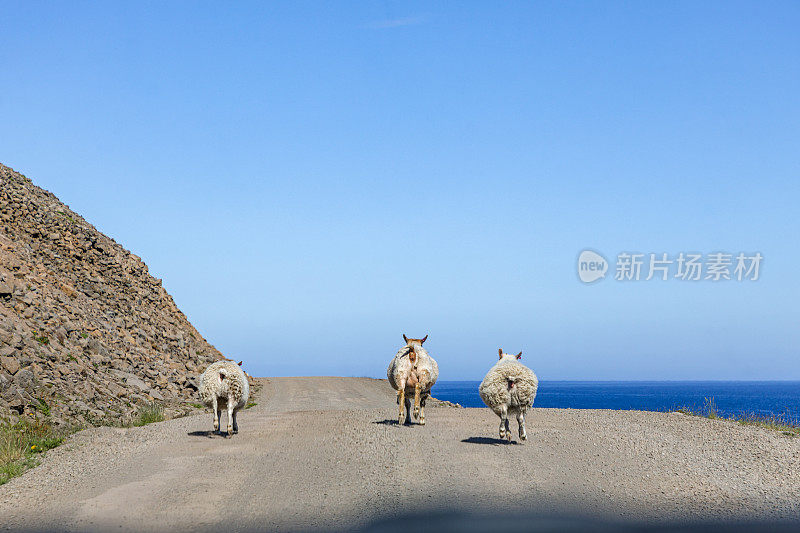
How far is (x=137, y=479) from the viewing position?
44.9 feet

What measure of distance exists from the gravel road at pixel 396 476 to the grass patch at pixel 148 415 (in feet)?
7.50

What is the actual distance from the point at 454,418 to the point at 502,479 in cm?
917

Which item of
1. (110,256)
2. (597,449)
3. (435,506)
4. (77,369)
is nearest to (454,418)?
(597,449)

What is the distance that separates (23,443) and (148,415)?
21.6 ft

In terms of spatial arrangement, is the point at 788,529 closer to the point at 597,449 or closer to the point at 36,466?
the point at 597,449

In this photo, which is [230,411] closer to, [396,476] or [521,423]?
[396,476]

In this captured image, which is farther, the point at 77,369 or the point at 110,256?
the point at 110,256

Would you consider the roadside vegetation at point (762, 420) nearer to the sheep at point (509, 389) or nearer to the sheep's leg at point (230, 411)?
the sheep at point (509, 389)

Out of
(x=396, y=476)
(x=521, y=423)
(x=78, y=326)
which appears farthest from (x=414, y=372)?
(x=78, y=326)

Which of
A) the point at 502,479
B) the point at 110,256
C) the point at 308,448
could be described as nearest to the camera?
the point at 502,479

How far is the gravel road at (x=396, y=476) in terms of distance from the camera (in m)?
11.2

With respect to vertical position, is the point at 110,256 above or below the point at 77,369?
above

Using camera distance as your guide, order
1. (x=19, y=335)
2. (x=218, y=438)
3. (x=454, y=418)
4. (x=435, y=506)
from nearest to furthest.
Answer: (x=435, y=506)
(x=218, y=438)
(x=454, y=418)
(x=19, y=335)

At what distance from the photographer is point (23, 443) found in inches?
672
